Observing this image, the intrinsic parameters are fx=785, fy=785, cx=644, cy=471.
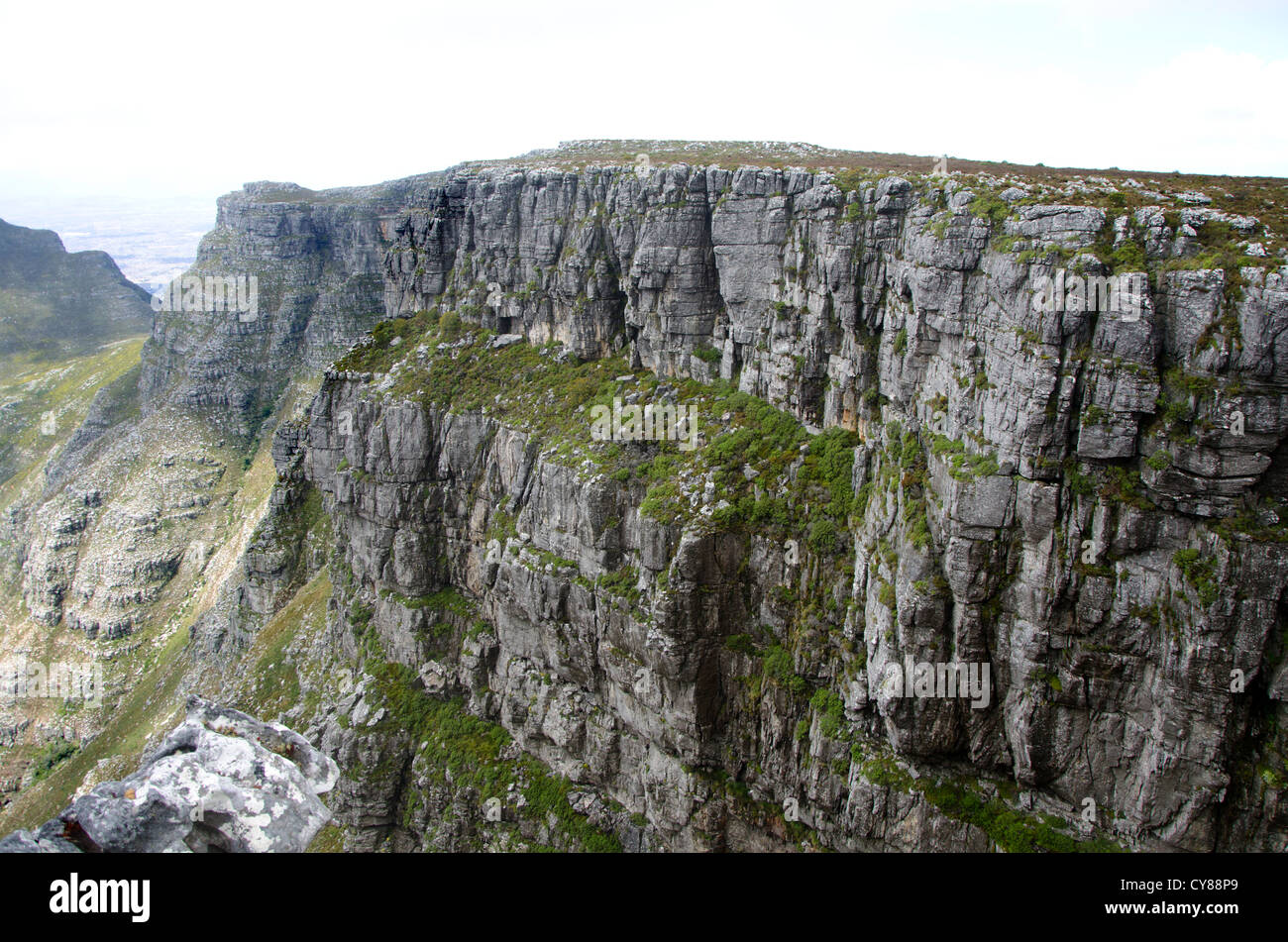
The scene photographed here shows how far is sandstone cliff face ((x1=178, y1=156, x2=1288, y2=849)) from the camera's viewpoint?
25.6 meters

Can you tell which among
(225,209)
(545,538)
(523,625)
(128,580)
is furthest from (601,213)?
(225,209)

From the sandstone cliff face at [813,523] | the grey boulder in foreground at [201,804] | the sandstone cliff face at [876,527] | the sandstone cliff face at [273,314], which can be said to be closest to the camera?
the grey boulder in foreground at [201,804]

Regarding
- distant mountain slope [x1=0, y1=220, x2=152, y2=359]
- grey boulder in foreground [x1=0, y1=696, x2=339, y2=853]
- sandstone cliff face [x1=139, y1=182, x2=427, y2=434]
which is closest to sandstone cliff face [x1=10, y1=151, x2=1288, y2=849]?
grey boulder in foreground [x1=0, y1=696, x2=339, y2=853]

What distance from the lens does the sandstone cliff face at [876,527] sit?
84.1 ft

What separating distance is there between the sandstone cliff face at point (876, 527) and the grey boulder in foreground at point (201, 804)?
82.8 feet

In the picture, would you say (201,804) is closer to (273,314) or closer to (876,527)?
(876,527)

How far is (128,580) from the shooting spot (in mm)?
96062

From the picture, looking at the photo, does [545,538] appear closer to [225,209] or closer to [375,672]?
[375,672]

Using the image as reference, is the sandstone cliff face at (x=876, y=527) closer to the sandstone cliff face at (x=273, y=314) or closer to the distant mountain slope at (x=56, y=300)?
the sandstone cliff face at (x=273, y=314)

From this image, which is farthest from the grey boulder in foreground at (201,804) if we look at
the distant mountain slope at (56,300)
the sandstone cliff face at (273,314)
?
the distant mountain slope at (56,300)

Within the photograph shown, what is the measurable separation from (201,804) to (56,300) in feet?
641

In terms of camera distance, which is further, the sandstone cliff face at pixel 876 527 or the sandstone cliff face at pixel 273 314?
the sandstone cliff face at pixel 273 314

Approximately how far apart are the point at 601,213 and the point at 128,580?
79.3m

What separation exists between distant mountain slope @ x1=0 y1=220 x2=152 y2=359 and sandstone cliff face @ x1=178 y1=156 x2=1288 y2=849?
435ft
